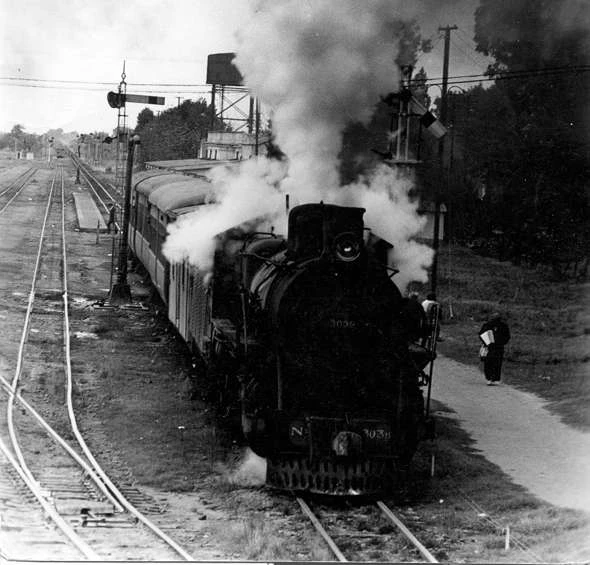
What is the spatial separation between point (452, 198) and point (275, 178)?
34.5 feet

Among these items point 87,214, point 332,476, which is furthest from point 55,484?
point 87,214

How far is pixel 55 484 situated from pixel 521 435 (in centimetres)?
674

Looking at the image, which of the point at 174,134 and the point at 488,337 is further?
the point at 174,134

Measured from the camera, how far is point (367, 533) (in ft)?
28.8

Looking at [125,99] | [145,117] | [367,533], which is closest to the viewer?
[367,533]

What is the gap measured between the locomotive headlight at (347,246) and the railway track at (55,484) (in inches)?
128

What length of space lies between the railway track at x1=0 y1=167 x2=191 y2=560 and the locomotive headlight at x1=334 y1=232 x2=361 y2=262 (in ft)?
10.7

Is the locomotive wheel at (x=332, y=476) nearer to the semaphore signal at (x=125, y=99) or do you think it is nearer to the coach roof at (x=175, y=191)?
the coach roof at (x=175, y=191)

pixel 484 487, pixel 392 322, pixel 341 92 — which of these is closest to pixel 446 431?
pixel 484 487

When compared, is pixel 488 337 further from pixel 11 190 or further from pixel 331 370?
pixel 11 190

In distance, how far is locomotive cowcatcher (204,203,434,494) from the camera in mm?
9258

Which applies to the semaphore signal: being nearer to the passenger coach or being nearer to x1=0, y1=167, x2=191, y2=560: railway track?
the passenger coach

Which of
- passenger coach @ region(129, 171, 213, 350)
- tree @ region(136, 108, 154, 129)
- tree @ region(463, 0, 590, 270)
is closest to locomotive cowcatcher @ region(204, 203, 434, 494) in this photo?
passenger coach @ region(129, 171, 213, 350)

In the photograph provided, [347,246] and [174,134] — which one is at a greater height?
[174,134]
